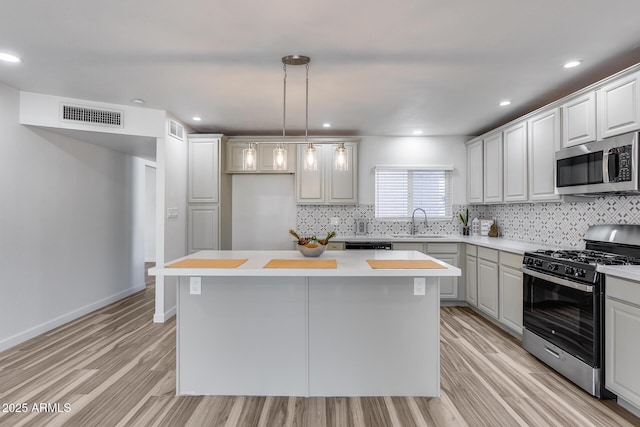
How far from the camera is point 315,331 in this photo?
2523 millimetres

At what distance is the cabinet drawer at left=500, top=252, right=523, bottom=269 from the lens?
3449 millimetres

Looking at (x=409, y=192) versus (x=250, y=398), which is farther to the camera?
(x=409, y=192)

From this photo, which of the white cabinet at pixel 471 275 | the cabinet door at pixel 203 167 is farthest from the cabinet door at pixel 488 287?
the cabinet door at pixel 203 167

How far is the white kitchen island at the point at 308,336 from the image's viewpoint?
250 centimetres

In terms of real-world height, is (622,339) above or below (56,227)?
below

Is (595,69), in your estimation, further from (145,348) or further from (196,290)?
(145,348)

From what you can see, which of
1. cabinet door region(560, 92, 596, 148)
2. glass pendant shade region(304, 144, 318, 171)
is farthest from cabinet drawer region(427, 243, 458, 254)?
glass pendant shade region(304, 144, 318, 171)

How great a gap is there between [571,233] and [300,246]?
111 inches

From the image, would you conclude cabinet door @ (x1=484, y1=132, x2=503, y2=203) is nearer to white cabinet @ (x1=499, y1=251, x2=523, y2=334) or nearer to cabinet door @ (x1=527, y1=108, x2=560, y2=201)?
cabinet door @ (x1=527, y1=108, x2=560, y2=201)

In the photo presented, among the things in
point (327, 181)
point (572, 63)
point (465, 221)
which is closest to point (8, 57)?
point (327, 181)

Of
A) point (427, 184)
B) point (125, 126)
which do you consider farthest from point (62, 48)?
point (427, 184)

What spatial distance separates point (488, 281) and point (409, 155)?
2251 mm

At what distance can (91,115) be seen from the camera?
3.81 meters

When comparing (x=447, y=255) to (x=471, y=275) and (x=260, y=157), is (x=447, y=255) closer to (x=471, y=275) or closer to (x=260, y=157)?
(x=471, y=275)
